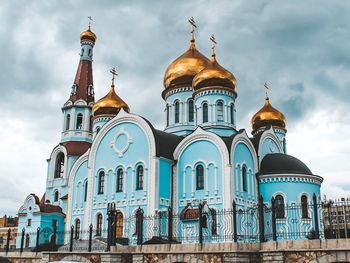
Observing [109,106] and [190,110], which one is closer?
[190,110]

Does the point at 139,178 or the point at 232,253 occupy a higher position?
the point at 139,178

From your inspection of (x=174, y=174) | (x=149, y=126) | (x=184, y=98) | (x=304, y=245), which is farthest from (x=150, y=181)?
(x=304, y=245)

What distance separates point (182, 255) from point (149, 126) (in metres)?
11.7

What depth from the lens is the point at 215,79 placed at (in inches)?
945

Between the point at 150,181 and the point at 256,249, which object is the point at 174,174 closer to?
the point at 150,181

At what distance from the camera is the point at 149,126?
22375mm

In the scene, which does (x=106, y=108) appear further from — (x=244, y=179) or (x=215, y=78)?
(x=244, y=179)

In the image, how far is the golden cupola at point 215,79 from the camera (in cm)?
2402

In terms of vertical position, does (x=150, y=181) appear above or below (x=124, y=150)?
below

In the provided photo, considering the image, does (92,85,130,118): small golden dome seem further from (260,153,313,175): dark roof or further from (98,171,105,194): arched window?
(260,153,313,175): dark roof

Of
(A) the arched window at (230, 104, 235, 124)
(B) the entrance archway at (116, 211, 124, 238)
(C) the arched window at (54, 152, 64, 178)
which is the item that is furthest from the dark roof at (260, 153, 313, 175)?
(C) the arched window at (54, 152, 64, 178)

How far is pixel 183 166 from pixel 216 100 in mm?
4466

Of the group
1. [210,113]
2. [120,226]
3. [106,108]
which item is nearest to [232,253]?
[120,226]

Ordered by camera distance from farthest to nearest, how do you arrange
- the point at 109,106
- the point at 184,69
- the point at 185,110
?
the point at 109,106, the point at 184,69, the point at 185,110
